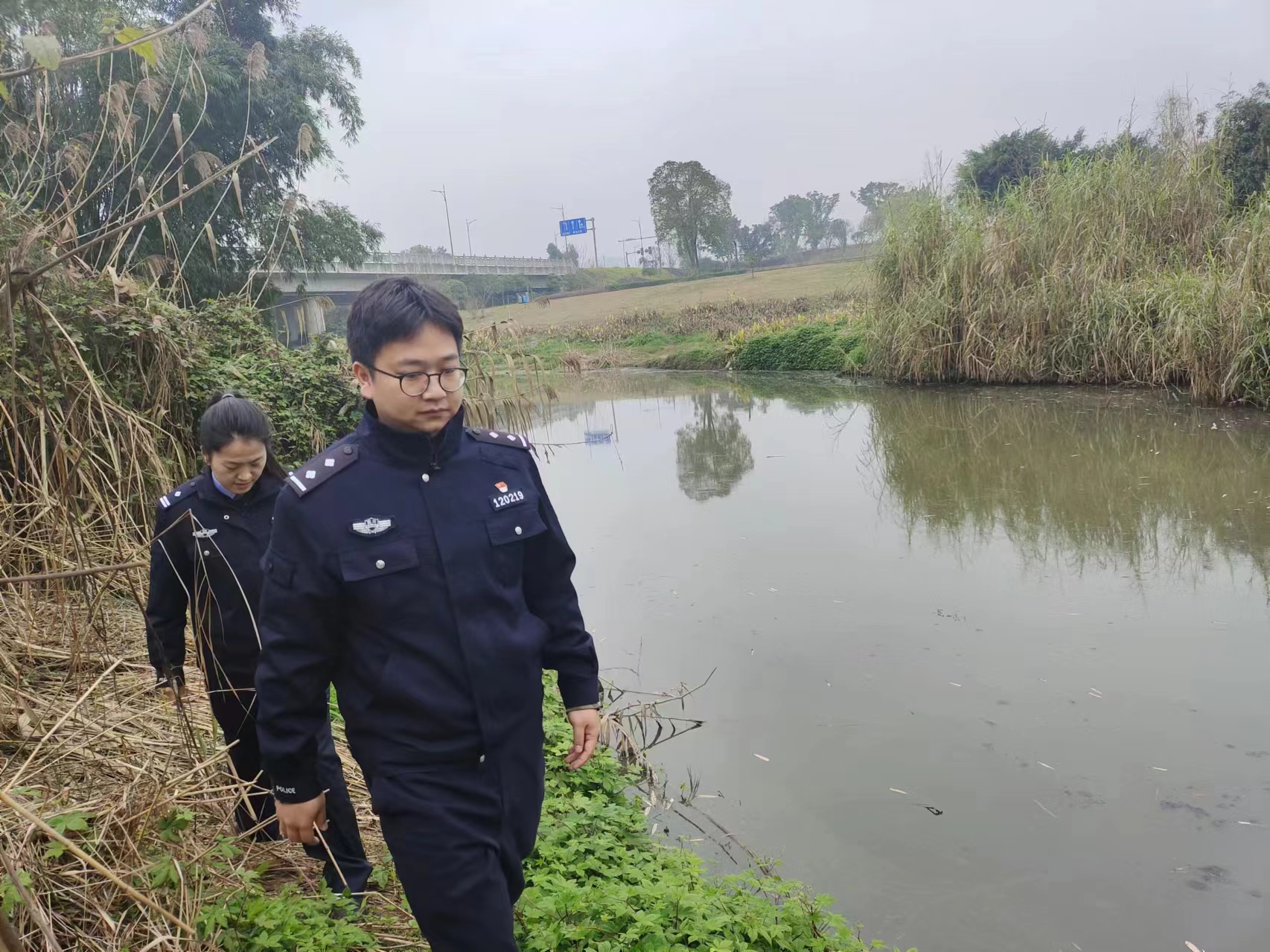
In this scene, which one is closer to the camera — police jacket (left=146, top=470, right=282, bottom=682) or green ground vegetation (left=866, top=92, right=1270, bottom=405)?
police jacket (left=146, top=470, right=282, bottom=682)

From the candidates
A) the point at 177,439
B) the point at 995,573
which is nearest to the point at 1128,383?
the point at 995,573

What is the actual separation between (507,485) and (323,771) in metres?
1.07

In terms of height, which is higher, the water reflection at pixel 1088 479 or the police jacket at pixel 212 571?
the police jacket at pixel 212 571

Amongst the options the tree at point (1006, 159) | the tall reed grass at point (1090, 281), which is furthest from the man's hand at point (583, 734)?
the tree at point (1006, 159)

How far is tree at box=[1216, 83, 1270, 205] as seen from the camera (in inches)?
539

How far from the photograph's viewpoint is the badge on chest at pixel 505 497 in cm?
165

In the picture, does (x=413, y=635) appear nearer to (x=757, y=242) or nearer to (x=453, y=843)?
(x=453, y=843)

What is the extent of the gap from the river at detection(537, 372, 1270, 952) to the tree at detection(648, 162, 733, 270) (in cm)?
3796

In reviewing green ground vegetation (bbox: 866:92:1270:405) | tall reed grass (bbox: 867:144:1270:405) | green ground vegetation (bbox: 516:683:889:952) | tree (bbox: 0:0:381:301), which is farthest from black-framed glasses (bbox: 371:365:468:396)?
green ground vegetation (bbox: 866:92:1270:405)

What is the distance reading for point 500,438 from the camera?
176cm

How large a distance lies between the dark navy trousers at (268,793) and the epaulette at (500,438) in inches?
36.3

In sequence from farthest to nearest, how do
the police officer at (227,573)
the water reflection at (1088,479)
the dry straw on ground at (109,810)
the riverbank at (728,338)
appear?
the riverbank at (728,338) → the water reflection at (1088,479) → the police officer at (227,573) → the dry straw on ground at (109,810)

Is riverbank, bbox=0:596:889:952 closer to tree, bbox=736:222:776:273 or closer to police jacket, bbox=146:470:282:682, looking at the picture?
police jacket, bbox=146:470:282:682

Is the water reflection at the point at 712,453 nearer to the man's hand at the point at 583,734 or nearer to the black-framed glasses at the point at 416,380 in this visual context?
the man's hand at the point at 583,734
